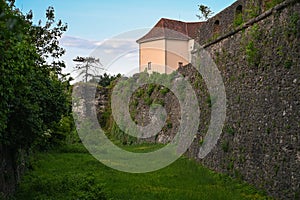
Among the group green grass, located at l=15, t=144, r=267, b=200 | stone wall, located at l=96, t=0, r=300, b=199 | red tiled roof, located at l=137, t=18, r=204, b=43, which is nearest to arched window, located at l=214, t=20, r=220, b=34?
stone wall, located at l=96, t=0, r=300, b=199

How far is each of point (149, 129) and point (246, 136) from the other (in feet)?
39.4

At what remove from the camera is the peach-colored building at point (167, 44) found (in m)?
32.8

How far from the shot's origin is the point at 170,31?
117 ft

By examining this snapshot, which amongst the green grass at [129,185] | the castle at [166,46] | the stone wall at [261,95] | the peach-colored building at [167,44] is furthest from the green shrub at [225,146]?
the peach-colored building at [167,44]

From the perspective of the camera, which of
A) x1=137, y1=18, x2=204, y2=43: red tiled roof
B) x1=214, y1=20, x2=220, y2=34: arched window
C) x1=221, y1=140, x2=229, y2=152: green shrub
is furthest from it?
x1=137, y1=18, x2=204, y2=43: red tiled roof

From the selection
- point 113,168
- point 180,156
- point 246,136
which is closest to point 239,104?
point 246,136

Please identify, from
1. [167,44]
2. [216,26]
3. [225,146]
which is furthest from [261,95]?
[167,44]

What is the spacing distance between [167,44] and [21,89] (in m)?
29.7

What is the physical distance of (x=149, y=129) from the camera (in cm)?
2142

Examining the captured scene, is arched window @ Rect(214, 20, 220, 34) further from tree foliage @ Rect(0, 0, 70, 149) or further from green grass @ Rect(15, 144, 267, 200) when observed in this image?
tree foliage @ Rect(0, 0, 70, 149)

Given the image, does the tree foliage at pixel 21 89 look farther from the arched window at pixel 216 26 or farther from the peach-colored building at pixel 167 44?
the peach-colored building at pixel 167 44

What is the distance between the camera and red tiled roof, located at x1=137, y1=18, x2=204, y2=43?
34938 mm

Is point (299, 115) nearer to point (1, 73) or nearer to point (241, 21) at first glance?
point (241, 21)

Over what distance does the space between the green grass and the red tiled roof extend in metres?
23.7
